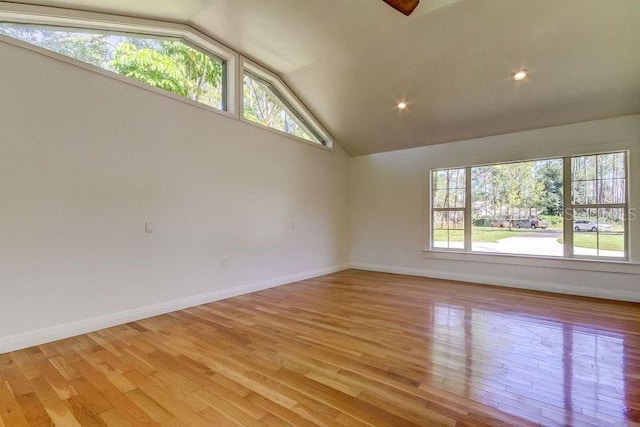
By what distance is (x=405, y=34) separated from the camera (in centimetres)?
349

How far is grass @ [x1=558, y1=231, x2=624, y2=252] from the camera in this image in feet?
13.5

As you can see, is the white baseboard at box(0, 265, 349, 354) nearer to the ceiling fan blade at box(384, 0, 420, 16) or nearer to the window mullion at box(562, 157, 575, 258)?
the ceiling fan blade at box(384, 0, 420, 16)

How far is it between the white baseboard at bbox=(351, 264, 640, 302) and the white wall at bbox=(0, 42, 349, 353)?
250 centimetres

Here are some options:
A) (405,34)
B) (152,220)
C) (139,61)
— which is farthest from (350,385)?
(139,61)

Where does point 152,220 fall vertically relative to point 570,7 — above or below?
below

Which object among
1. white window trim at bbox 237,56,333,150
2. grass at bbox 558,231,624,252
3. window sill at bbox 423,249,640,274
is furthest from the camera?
white window trim at bbox 237,56,333,150

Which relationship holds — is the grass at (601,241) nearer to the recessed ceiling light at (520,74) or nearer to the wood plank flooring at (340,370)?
the wood plank flooring at (340,370)

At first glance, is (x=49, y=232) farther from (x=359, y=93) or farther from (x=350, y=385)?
(x=359, y=93)

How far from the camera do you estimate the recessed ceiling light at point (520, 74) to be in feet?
11.9

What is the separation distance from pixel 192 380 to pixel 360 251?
15.6 feet

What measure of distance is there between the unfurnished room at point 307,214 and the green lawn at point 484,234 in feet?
0.08

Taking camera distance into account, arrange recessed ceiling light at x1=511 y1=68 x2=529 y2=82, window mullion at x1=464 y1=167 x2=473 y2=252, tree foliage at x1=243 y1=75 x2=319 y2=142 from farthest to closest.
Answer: window mullion at x1=464 y1=167 x2=473 y2=252 < tree foliage at x1=243 y1=75 x2=319 y2=142 < recessed ceiling light at x1=511 y1=68 x2=529 y2=82

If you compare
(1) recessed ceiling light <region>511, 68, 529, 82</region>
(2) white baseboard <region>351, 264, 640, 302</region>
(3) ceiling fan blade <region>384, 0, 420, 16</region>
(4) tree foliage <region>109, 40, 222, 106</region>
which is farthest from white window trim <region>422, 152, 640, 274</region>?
(4) tree foliage <region>109, 40, 222, 106</region>

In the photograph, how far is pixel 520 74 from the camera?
367 cm
